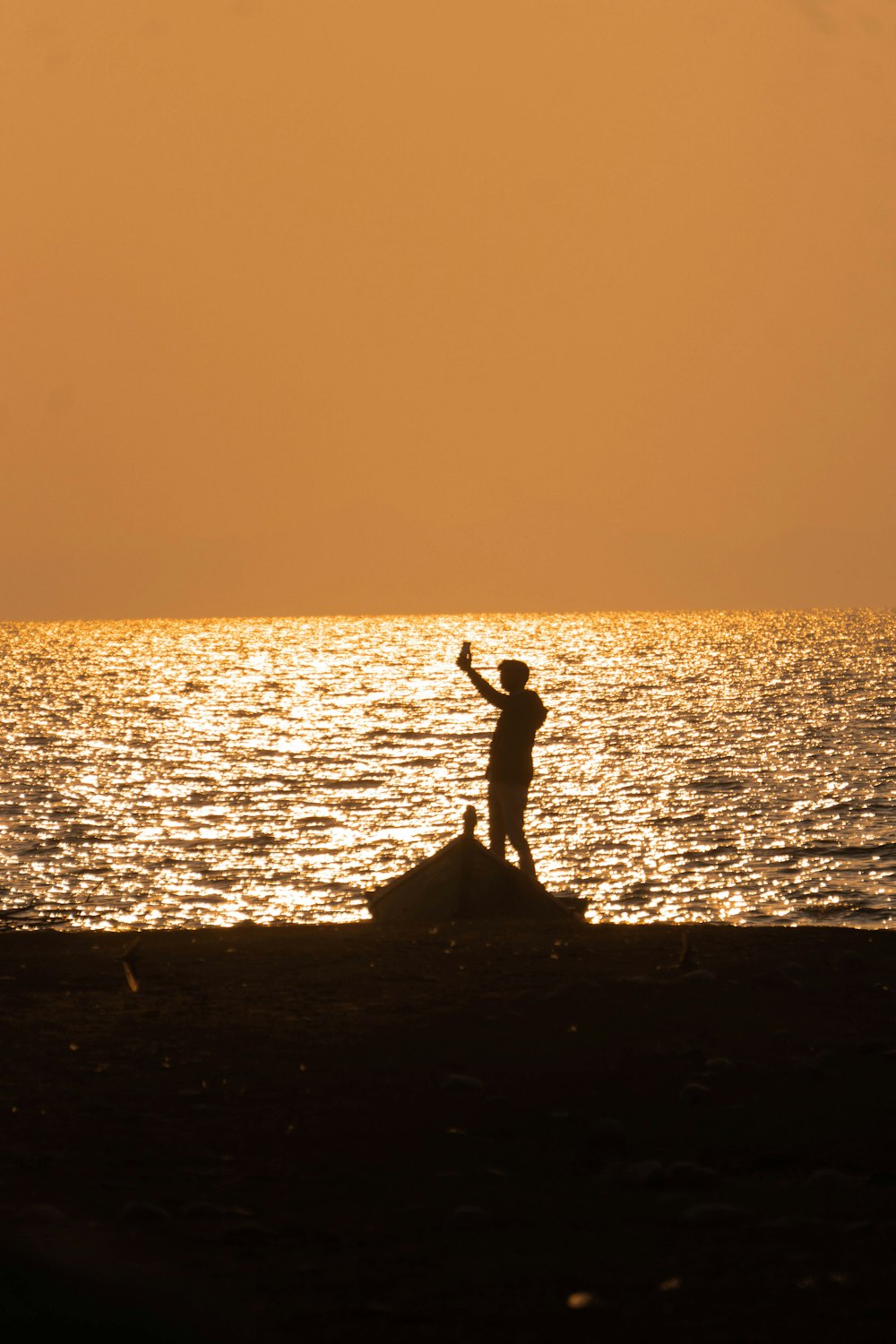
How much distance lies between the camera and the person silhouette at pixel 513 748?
50.2 ft

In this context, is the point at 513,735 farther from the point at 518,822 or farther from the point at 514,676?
the point at 518,822

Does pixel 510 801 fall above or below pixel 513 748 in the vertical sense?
below

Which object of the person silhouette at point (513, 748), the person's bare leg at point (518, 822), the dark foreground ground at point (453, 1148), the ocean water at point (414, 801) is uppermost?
the ocean water at point (414, 801)

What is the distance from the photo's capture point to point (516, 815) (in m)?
15.6

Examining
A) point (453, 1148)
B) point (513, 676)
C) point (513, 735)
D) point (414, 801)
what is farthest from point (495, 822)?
point (414, 801)

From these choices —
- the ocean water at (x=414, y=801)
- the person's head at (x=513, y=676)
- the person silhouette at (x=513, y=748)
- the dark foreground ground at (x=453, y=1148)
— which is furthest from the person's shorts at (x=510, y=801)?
the ocean water at (x=414, y=801)

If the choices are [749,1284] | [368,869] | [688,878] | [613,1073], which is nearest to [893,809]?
[688,878]

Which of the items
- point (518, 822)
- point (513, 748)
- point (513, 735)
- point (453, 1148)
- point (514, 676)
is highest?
point (514, 676)

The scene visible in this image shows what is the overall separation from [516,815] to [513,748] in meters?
0.78

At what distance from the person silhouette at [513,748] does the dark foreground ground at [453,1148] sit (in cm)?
400

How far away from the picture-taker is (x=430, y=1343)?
501 centimetres

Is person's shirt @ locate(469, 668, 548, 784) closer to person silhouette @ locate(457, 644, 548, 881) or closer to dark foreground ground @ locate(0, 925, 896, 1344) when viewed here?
person silhouette @ locate(457, 644, 548, 881)

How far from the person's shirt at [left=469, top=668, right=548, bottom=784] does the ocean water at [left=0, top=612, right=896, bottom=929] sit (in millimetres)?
10510

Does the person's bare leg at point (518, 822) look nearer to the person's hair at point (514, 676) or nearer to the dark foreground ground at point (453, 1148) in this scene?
the person's hair at point (514, 676)
